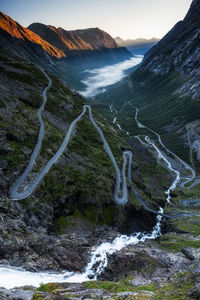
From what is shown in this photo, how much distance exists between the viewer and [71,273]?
40438mm

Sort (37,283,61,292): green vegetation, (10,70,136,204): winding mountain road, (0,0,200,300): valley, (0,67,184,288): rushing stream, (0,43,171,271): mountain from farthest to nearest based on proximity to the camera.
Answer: (10,70,136,204): winding mountain road
(0,43,171,271): mountain
(0,0,200,300): valley
(0,67,184,288): rushing stream
(37,283,61,292): green vegetation

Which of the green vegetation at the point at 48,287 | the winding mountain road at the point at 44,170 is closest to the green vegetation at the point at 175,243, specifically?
the winding mountain road at the point at 44,170

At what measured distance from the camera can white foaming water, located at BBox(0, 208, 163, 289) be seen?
31.5 m

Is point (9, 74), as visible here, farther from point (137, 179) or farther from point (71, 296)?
point (71, 296)

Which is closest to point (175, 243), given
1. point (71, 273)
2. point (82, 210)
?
point (71, 273)

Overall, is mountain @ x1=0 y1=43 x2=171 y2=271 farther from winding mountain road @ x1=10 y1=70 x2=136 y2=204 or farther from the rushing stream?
the rushing stream

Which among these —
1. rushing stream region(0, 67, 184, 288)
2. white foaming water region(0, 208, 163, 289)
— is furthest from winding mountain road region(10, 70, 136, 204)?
white foaming water region(0, 208, 163, 289)

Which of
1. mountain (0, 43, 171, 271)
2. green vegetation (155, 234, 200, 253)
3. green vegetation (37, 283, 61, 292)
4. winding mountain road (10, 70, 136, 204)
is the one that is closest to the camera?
green vegetation (37, 283, 61, 292)

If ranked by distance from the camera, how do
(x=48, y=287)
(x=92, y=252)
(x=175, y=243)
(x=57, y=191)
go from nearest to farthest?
(x=48, y=287)
(x=92, y=252)
(x=175, y=243)
(x=57, y=191)

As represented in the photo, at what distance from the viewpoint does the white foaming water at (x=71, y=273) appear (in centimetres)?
3147

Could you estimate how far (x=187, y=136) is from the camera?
161 metres

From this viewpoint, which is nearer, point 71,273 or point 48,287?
point 48,287

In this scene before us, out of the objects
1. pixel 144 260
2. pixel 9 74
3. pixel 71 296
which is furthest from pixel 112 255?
pixel 9 74

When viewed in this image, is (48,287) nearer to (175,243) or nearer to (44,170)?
(175,243)
